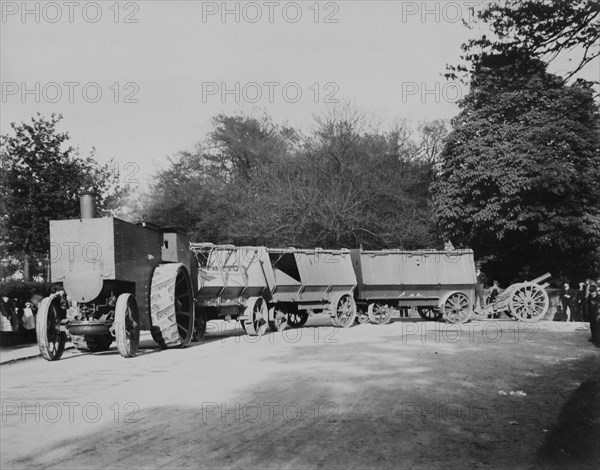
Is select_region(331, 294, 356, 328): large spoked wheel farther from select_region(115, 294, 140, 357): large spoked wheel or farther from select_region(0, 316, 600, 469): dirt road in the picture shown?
select_region(115, 294, 140, 357): large spoked wheel

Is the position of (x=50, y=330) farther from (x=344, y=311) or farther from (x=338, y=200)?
(x=338, y=200)

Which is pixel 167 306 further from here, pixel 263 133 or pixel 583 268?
pixel 263 133

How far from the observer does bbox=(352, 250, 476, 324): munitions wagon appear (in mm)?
20266

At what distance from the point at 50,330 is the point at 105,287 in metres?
1.35

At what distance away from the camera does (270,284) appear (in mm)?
17594

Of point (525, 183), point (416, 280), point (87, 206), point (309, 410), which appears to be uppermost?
point (525, 183)

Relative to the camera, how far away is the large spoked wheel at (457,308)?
20500 mm

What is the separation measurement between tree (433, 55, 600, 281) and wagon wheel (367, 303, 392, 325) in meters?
8.45

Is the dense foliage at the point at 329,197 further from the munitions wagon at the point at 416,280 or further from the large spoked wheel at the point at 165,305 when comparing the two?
the large spoked wheel at the point at 165,305

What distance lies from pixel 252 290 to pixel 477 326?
690 cm

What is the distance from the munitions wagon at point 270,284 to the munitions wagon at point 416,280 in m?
0.74

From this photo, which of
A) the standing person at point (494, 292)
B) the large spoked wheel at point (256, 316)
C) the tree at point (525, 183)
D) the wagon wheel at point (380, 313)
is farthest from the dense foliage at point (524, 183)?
the large spoked wheel at point (256, 316)

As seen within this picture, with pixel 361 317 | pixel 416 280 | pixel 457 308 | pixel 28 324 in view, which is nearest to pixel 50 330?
pixel 28 324

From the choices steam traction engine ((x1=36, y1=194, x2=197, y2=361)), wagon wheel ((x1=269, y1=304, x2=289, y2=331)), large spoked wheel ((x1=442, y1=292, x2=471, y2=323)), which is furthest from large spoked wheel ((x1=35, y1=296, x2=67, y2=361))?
large spoked wheel ((x1=442, y1=292, x2=471, y2=323))
